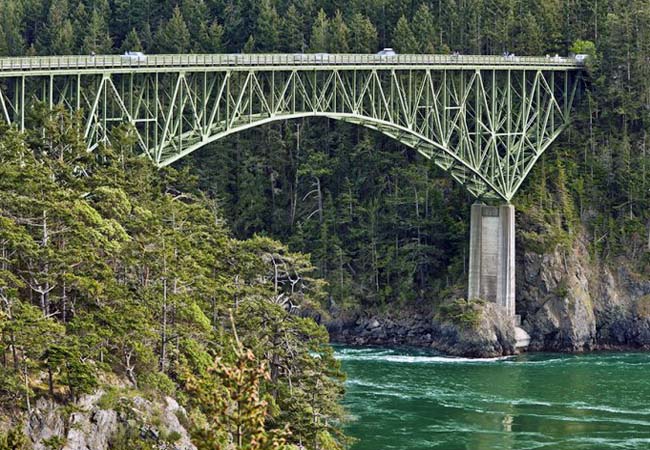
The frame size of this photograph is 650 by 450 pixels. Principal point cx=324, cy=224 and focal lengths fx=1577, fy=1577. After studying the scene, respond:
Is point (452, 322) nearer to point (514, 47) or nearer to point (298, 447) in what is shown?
point (514, 47)

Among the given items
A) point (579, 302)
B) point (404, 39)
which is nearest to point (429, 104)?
point (579, 302)

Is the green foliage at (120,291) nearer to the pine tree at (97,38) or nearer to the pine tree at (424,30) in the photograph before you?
the pine tree at (424,30)

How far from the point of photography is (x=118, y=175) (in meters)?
69.5

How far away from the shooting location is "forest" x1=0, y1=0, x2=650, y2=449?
55.6 m

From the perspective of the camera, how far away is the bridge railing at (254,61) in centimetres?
7275

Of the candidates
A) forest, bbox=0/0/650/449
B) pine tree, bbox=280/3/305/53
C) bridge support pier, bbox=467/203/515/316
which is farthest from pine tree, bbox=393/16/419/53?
bridge support pier, bbox=467/203/515/316

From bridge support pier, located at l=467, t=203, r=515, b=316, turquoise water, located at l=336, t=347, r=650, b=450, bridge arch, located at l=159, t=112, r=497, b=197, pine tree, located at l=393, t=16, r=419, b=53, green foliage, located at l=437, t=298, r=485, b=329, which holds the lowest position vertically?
turquoise water, located at l=336, t=347, r=650, b=450

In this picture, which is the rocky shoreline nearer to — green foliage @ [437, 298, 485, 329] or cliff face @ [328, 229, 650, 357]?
cliff face @ [328, 229, 650, 357]

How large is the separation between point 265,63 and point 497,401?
2218 cm

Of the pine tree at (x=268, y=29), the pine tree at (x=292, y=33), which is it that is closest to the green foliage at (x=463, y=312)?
the pine tree at (x=292, y=33)

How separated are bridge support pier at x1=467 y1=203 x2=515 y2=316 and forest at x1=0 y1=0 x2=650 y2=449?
2612mm

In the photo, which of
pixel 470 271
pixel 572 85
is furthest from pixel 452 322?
pixel 572 85

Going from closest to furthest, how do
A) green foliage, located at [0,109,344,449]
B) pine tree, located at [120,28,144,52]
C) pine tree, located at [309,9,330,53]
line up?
Answer: green foliage, located at [0,109,344,449] → pine tree, located at [309,9,330,53] → pine tree, located at [120,28,144,52]

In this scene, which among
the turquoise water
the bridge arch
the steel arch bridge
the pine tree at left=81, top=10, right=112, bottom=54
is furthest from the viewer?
the pine tree at left=81, top=10, right=112, bottom=54
